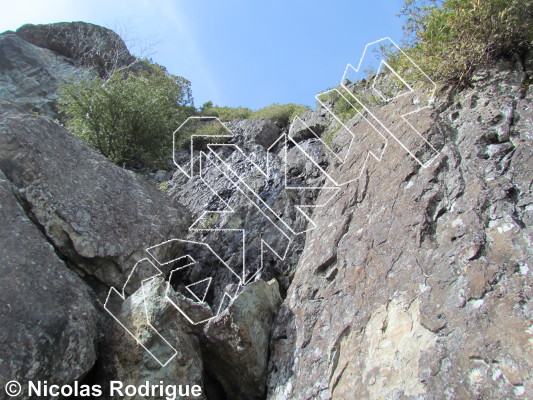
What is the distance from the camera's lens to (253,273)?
21.5 feet

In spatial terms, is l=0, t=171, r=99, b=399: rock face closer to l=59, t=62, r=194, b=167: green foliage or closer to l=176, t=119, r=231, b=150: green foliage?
l=59, t=62, r=194, b=167: green foliage

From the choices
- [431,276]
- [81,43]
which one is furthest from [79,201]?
[81,43]

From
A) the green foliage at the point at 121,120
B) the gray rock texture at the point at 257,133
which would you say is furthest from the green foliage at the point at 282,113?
the green foliage at the point at 121,120

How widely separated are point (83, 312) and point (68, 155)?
2954 mm

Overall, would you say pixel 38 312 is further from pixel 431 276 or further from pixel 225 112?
pixel 225 112

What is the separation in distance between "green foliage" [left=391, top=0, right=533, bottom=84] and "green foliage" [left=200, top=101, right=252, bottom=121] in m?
10.3

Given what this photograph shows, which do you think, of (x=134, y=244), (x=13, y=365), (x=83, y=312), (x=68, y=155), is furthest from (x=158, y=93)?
(x=13, y=365)

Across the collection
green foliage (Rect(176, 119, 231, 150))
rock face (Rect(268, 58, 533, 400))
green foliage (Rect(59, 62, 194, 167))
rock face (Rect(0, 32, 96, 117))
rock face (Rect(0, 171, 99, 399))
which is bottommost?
rock face (Rect(268, 58, 533, 400))

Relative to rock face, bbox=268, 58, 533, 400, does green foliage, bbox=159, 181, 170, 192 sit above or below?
above

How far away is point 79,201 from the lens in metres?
6.38

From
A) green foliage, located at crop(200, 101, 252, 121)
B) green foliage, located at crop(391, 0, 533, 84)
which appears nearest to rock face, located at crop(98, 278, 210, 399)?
green foliage, located at crop(391, 0, 533, 84)

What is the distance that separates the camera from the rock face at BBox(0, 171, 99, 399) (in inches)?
170

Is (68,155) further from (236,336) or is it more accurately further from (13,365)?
(236,336)

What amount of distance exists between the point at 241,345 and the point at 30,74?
53.3 ft
